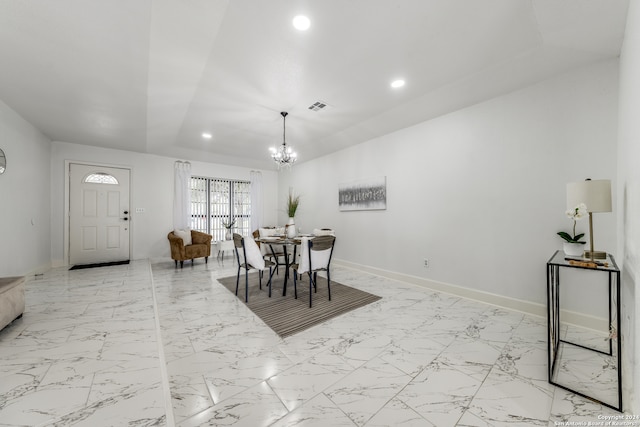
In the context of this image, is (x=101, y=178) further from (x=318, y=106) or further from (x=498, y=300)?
(x=498, y=300)

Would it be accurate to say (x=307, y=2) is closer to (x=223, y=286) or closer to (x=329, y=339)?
(x=329, y=339)

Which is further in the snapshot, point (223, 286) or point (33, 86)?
point (223, 286)

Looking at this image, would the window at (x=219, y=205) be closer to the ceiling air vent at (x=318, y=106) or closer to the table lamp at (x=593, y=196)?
the ceiling air vent at (x=318, y=106)

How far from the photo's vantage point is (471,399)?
58.2 inches

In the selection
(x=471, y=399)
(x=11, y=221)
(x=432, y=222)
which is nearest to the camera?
(x=471, y=399)

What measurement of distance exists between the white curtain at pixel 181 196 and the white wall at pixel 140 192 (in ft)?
0.39

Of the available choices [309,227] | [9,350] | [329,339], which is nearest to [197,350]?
[329,339]

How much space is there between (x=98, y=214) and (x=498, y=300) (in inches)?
289

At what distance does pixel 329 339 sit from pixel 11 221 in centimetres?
474

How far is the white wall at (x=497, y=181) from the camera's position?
2.36 m

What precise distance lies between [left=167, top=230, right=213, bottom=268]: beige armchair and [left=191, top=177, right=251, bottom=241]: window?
0.95 meters

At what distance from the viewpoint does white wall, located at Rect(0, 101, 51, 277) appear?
326 cm

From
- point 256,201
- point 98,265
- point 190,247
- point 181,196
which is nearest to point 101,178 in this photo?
point 181,196

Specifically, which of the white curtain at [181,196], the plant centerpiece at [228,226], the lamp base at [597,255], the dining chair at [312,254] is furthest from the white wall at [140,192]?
the lamp base at [597,255]
